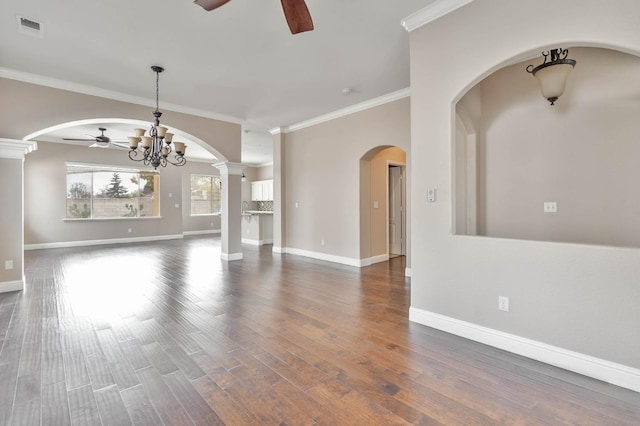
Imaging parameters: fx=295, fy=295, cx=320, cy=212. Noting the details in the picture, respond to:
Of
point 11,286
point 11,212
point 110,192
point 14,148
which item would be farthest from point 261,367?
point 110,192

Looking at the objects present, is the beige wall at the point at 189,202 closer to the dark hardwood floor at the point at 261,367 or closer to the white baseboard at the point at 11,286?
the white baseboard at the point at 11,286

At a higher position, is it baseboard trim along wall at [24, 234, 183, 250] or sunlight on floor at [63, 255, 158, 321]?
baseboard trim along wall at [24, 234, 183, 250]

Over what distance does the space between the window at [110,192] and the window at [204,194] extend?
5.10 ft

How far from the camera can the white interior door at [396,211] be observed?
6.89 m

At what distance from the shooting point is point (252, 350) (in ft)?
8.21

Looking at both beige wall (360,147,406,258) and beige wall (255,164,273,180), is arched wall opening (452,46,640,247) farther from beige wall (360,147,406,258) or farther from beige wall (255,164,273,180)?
beige wall (255,164,273,180)

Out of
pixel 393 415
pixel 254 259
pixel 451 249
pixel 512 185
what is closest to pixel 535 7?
pixel 512 185

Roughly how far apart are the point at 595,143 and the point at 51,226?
11.7 meters

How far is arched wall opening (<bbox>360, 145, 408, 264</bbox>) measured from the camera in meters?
5.91

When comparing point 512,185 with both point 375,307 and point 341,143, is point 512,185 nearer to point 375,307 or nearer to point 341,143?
point 375,307

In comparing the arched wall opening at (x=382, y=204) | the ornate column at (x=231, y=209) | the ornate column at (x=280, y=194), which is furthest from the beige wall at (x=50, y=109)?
the arched wall opening at (x=382, y=204)

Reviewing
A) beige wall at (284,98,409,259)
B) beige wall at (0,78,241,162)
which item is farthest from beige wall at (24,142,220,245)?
beige wall at (284,98,409,259)

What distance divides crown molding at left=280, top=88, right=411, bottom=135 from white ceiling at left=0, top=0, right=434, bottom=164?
16 centimetres

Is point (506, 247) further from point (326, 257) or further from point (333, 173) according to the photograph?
point (326, 257)
